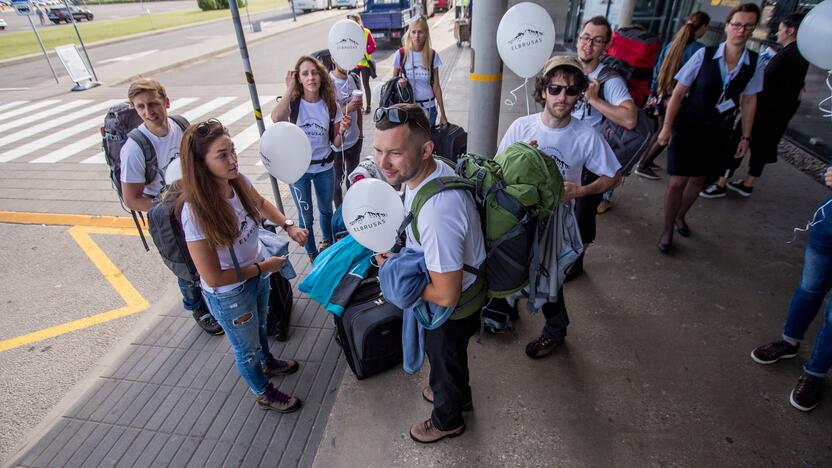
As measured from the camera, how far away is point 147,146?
9.67ft

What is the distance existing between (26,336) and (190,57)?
15.4 metres

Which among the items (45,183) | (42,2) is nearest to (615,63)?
(45,183)

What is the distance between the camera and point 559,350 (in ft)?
10.6

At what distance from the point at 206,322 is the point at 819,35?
498cm

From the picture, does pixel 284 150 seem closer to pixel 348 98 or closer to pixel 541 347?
pixel 348 98

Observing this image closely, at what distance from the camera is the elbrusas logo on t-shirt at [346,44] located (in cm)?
416

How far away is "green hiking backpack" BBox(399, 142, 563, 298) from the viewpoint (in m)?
1.92

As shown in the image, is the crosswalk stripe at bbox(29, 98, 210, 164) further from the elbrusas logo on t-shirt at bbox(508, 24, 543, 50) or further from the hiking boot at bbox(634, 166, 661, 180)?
the hiking boot at bbox(634, 166, 661, 180)

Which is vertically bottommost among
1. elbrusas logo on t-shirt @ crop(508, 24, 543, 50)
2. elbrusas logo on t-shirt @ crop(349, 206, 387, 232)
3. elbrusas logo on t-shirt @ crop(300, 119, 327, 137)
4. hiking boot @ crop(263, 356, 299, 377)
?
hiking boot @ crop(263, 356, 299, 377)

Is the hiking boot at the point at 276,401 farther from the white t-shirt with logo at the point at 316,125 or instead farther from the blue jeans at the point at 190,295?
the white t-shirt with logo at the point at 316,125

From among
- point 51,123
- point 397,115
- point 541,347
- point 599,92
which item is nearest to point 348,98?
point 599,92

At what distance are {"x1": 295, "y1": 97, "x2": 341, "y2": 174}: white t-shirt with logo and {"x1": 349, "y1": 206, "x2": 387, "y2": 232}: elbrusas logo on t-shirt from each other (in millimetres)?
2008

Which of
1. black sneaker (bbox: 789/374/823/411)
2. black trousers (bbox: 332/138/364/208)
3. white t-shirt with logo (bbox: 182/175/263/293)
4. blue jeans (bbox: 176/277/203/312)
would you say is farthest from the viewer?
black trousers (bbox: 332/138/364/208)

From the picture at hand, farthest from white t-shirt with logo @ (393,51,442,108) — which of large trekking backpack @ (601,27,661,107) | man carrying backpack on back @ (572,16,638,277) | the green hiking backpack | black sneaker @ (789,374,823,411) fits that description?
black sneaker @ (789,374,823,411)
